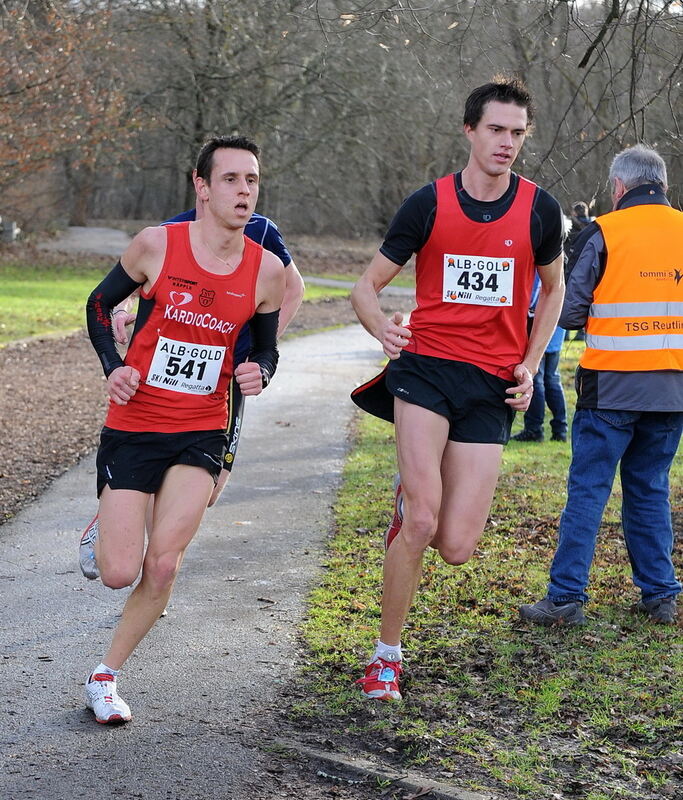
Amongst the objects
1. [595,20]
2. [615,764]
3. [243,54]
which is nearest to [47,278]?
[243,54]

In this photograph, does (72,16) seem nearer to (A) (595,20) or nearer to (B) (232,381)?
(A) (595,20)

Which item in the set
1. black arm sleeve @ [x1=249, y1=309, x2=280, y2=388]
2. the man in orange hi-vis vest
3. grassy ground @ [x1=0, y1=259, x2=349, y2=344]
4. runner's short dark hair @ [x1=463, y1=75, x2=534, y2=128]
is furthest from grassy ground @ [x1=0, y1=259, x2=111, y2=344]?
runner's short dark hair @ [x1=463, y1=75, x2=534, y2=128]

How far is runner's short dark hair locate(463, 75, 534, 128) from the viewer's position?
4676 mm

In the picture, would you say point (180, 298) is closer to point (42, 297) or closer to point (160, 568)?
point (160, 568)

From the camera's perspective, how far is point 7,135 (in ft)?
75.3

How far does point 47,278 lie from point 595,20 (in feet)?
76.2

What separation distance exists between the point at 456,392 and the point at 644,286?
160 cm

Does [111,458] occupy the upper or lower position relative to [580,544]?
upper

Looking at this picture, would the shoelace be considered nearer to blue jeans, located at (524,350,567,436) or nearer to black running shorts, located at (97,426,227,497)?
black running shorts, located at (97,426,227,497)

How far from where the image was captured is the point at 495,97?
4.67 m

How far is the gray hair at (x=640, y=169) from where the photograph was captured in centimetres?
579

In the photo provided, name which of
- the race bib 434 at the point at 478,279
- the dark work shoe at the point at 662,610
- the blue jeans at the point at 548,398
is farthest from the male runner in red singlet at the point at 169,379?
the blue jeans at the point at 548,398

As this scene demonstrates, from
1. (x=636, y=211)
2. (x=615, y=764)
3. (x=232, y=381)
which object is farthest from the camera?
(x=636, y=211)

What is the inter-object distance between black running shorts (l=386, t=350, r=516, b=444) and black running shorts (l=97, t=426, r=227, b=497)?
861 mm
